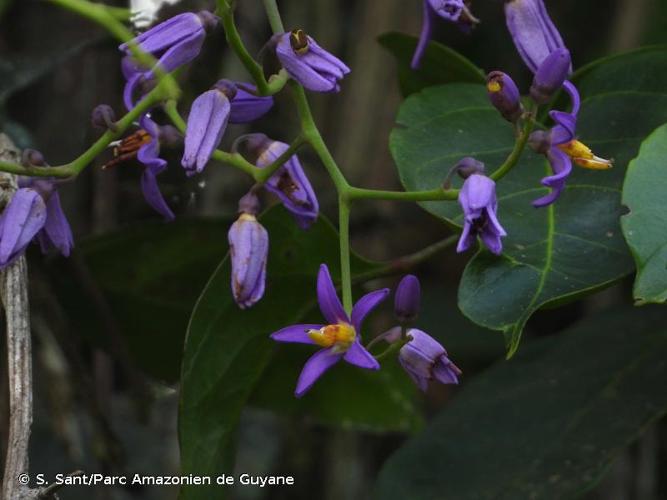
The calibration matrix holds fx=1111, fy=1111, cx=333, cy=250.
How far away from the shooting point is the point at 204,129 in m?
1.00

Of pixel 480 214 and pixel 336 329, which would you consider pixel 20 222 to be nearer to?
pixel 336 329

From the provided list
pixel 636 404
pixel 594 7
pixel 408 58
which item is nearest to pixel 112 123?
pixel 408 58

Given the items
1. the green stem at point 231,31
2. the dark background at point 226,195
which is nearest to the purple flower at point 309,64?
the green stem at point 231,31

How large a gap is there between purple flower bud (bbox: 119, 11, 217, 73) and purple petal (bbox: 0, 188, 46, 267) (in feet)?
0.53

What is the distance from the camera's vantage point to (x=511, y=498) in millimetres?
1343

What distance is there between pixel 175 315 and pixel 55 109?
0.49 metres

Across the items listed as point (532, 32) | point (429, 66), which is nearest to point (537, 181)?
point (532, 32)

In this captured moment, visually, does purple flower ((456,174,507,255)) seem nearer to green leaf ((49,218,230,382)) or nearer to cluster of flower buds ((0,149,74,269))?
cluster of flower buds ((0,149,74,269))

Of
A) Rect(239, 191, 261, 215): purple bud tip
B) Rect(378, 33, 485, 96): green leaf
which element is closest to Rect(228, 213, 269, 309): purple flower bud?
Rect(239, 191, 261, 215): purple bud tip

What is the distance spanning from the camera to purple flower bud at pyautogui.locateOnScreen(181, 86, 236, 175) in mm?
987

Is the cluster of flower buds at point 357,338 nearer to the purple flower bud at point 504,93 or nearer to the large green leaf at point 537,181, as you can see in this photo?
the large green leaf at point 537,181

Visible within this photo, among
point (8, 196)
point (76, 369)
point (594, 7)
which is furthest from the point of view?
point (594, 7)

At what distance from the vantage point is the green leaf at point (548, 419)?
1372 mm

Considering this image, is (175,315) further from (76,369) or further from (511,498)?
(511,498)
